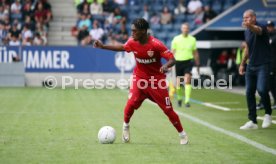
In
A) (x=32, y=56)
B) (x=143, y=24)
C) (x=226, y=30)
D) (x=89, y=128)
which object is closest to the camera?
(x=143, y=24)

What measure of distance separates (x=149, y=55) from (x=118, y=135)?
6.04ft

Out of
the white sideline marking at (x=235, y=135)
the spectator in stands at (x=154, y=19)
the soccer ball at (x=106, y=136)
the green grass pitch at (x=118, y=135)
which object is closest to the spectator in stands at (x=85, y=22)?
the spectator in stands at (x=154, y=19)

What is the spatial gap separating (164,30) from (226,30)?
2954 mm

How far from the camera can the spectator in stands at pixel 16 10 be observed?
1257 inches

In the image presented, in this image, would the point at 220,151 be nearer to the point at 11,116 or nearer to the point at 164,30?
the point at 11,116

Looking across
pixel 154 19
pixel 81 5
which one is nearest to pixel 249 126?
pixel 154 19

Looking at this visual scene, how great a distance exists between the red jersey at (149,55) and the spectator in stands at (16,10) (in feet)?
70.1

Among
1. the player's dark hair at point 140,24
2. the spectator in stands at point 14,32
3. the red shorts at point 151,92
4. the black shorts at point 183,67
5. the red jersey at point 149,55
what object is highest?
the player's dark hair at point 140,24

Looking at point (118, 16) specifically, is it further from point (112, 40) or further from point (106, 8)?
point (112, 40)

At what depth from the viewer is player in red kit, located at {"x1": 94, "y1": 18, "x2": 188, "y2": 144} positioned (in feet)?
35.9

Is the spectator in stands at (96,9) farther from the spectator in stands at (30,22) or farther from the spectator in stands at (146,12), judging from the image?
the spectator in stands at (30,22)

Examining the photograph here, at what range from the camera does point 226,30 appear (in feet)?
100

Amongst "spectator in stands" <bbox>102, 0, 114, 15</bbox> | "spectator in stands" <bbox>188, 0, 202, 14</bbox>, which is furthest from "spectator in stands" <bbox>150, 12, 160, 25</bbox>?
"spectator in stands" <bbox>102, 0, 114, 15</bbox>

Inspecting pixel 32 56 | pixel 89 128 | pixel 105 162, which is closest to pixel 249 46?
pixel 89 128
